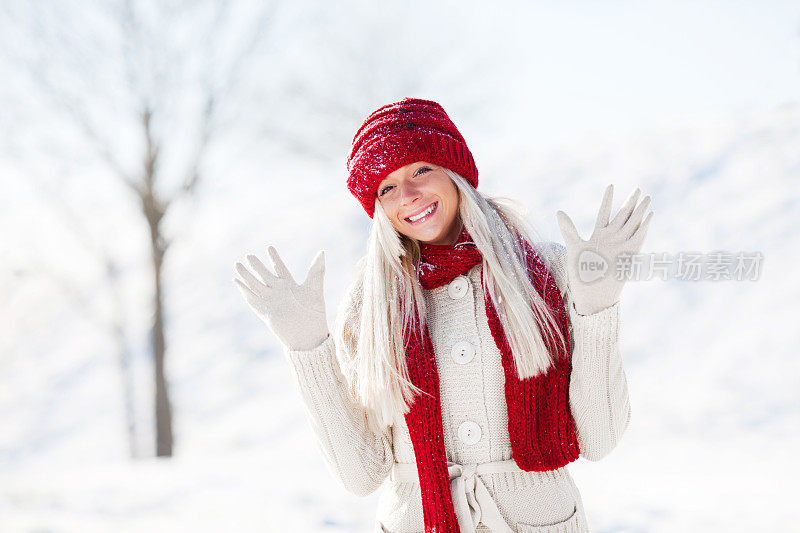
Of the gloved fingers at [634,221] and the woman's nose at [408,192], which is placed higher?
the woman's nose at [408,192]

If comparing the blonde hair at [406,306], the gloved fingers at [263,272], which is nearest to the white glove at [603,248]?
the blonde hair at [406,306]

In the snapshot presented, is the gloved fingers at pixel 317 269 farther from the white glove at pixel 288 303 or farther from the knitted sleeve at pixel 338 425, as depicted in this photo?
the knitted sleeve at pixel 338 425

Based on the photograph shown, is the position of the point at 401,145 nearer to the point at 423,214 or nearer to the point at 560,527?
the point at 423,214

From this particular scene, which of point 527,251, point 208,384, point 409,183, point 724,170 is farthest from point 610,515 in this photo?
point 208,384

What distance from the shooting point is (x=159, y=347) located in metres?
5.45

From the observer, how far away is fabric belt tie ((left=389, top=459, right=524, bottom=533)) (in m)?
1.56

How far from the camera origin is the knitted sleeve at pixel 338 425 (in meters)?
1.65

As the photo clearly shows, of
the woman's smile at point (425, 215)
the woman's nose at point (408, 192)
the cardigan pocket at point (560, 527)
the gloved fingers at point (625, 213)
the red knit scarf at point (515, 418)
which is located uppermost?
the woman's nose at point (408, 192)

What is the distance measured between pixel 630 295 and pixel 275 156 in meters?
3.18

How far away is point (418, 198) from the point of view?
1.73m

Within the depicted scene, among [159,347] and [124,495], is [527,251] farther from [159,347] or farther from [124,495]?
[159,347]

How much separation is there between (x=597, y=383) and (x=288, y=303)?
28.3 inches

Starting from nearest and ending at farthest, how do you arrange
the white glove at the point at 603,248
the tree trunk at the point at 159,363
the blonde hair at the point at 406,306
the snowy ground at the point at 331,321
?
the white glove at the point at 603,248
the blonde hair at the point at 406,306
the snowy ground at the point at 331,321
the tree trunk at the point at 159,363

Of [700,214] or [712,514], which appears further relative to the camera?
[700,214]
